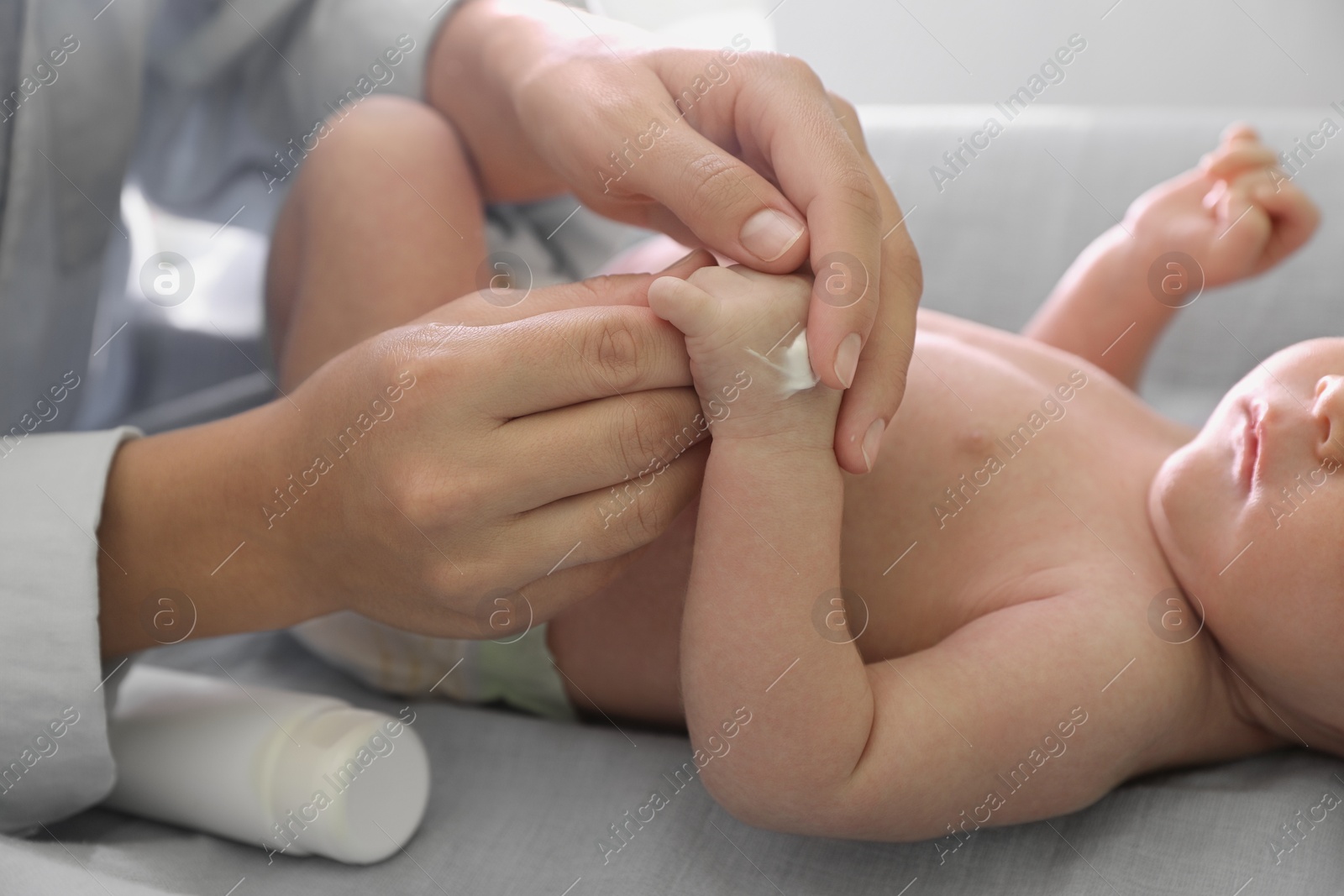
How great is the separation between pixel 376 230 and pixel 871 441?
1.56ft

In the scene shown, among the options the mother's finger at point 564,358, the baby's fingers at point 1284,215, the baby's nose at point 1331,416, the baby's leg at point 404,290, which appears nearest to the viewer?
the mother's finger at point 564,358

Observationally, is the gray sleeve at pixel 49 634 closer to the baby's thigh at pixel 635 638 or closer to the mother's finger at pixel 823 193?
the baby's thigh at pixel 635 638

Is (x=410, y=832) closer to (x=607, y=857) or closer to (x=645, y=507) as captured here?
(x=607, y=857)

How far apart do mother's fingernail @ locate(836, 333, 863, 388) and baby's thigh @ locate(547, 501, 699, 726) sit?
193mm

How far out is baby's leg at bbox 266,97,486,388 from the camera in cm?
85

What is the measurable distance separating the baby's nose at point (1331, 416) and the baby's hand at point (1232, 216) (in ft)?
1.05

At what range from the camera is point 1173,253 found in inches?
40.1

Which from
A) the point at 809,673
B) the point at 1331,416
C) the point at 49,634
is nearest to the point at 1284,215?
the point at 1331,416

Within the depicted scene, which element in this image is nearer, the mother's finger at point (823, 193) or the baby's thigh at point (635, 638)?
the mother's finger at point (823, 193)

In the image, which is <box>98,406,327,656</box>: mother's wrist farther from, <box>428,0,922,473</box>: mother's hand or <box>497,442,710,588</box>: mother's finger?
<box>428,0,922,473</box>: mother's hand

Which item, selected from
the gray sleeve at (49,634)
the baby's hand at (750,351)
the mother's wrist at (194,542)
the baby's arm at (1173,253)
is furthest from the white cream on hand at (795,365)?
the baby's arm at (1173,253)

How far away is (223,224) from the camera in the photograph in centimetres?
114

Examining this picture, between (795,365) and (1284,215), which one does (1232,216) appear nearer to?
(1284,215)

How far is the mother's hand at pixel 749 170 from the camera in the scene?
60cm
